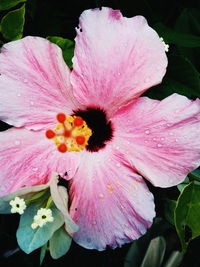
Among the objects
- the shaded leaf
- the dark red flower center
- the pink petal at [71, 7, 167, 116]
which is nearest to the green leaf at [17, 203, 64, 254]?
the dark red flower center

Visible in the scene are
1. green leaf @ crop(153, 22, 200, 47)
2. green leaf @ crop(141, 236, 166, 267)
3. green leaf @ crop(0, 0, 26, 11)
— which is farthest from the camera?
green leaf @ crop(141, 236, 166, 267)

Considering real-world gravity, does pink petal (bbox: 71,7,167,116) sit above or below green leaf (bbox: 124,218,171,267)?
above

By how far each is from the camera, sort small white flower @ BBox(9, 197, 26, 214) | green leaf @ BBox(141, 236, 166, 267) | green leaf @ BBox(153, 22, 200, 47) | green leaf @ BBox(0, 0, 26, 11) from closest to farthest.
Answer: small white flower @ BBox(9, 197, 26, 214)
green leaf @ BBox(0, 0, 26, 11)
green leaf @ BBox(153, 22, 200, 47)
green leaf @ BBox(141, 236, 166, 267)

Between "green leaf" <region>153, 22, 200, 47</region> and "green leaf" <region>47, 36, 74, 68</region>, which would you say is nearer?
"green leaf" <region>47, 36, 74, 68</region>

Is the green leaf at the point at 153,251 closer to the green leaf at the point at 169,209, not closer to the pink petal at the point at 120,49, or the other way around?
the green leaf at the point at 169,209

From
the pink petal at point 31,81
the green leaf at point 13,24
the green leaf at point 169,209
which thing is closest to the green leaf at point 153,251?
the green leaf at point 169,209

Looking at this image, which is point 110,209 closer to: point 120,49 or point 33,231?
point 33,231

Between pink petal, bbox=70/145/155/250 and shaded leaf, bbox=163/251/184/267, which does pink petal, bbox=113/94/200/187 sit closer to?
pink petal, bbox=70/145/155/250
